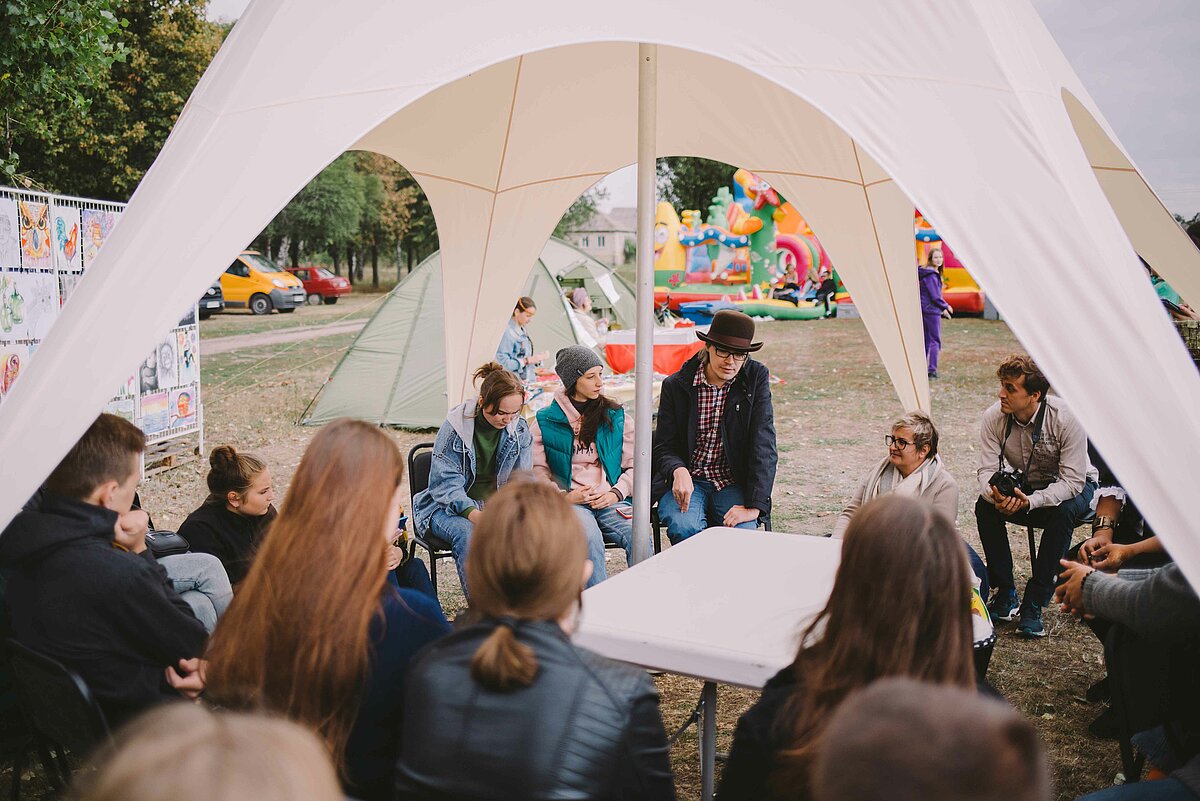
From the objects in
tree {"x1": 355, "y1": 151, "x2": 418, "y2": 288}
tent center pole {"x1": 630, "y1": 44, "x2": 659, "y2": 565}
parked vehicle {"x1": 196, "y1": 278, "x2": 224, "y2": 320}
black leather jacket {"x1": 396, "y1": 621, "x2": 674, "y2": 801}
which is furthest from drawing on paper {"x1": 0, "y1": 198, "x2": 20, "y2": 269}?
tree {"x1": 355, "y1": 151, "x2": 418, "y2": 288}

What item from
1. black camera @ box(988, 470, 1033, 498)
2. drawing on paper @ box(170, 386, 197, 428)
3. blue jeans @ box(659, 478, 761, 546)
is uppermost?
black camera @ box(988, 470, 1033, 498)

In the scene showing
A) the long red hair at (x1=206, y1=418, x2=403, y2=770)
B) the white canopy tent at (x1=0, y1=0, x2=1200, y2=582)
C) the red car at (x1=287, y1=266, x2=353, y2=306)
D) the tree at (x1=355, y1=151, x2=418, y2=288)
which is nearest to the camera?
the long red hair at (x1=206, y1=418, x2=403, y2=770)

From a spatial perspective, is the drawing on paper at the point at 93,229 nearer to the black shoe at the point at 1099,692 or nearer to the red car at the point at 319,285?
the black shoe at the point at 1099,692

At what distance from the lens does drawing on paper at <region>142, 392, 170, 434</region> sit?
25.1 feet

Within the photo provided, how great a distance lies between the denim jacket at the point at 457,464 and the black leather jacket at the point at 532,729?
2643mm

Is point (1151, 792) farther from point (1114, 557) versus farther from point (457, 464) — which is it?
point (457, 464)

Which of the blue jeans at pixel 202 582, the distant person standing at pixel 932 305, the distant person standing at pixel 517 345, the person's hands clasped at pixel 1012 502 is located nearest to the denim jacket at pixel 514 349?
the distant person standing at pixel 517 345

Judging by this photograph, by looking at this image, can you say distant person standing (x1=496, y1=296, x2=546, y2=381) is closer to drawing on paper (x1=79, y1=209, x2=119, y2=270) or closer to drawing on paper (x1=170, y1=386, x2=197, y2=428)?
drawing on paper (x1=170, y1=386, x2=197, y2=428)

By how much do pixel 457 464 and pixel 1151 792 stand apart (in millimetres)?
3085

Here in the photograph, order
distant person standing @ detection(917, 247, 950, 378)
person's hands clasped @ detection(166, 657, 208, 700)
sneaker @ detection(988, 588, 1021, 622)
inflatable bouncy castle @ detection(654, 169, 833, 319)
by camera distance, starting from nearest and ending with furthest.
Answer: person's hands clasped @ detection(166, 657, 208, 700) → sneaker @ detection(988, 588, 1021, 622) → distant person standing @ detection(917, 247, 950, 378) → inflatable bouncy castle @ detection(654, 169, 833, 319)

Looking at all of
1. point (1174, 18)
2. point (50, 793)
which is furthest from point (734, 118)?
point (1174, 18)

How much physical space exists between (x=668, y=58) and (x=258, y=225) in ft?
10.4

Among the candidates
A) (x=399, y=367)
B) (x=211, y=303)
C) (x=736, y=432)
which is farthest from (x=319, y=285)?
(x=736, y=432)

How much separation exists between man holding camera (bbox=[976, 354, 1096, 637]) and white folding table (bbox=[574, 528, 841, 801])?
1.52m
